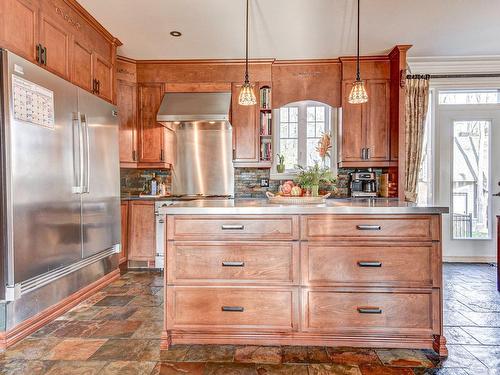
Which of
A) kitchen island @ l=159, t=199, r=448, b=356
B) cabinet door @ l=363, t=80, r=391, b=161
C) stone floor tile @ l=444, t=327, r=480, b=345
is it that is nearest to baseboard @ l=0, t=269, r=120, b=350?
kitchen island @ l=159, t=199, r=448, b=356

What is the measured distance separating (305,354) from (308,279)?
0.47m

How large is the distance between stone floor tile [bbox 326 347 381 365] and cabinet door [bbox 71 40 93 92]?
10.2ft

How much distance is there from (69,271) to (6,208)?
87 centimetres

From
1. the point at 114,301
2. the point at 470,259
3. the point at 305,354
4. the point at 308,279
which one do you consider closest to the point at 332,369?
the point at 305,354

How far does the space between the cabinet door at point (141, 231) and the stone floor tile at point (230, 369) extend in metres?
2.42

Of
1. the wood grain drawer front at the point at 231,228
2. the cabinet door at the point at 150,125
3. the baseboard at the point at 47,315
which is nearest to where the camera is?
the wood grain drawer front at the point at 231,228

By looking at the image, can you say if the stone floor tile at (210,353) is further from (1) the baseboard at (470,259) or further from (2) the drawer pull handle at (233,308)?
(1) the baseboard at (470,259)

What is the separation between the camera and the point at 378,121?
13.9 feet

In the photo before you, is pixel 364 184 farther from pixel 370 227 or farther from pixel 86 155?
Answer: pixel 86 155

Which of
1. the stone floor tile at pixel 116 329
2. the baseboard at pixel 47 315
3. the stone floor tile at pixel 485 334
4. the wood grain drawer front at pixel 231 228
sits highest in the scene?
the wood grain drawer front at pixel 231 228

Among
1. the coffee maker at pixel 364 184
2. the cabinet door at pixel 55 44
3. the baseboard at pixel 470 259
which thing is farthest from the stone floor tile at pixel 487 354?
the cabinet door at pixel 55 44

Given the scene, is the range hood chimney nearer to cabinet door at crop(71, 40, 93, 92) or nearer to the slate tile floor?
cabinet door at crop(71, 40, 93, 92)

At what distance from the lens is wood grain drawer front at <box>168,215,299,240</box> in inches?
81.4

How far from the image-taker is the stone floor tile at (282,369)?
186 cm
